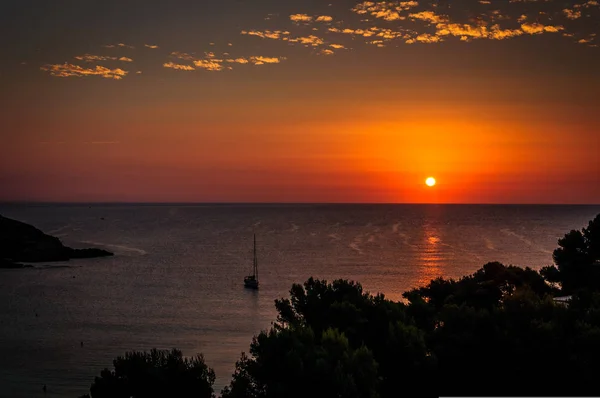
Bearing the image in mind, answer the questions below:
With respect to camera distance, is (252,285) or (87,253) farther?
(87,253)

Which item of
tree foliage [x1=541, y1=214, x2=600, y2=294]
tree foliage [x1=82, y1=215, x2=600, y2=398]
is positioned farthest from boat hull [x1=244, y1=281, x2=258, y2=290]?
tree foliage [x1=82, y1=215, x2=600, y2=398]

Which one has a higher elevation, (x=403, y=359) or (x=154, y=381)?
(x=403, y=359)

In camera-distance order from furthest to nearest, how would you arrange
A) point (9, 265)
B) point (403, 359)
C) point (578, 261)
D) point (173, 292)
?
point (9, 265) → point (173, 292) → point (578, 261) → point (403, 359)

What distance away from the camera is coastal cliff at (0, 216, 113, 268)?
136 m

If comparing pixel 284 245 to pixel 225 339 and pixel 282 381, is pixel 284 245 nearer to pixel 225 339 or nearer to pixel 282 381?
pixel 225 339

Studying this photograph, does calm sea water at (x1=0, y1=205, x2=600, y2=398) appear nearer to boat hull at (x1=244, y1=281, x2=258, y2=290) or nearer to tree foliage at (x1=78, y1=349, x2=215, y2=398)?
boat hull at (x1=244, y1=281, x2=258, y2=290)

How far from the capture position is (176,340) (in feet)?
214

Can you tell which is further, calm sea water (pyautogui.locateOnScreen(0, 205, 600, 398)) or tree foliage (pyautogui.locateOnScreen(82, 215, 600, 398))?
calm sea water (pyautogui.locateOnScreen(0, 205, 600, 398))

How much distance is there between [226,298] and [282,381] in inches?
2752

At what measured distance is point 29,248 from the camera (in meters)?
140

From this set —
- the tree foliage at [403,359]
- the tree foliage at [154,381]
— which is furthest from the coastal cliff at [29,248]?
the tree foliage at [403,359]

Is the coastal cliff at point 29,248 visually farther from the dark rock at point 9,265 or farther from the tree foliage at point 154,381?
the tree foliage at point 154,381

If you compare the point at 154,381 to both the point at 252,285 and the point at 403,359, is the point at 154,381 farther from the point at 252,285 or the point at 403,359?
the point at 252,285

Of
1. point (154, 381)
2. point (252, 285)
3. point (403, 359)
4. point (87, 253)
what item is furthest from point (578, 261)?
point (87, 253)
